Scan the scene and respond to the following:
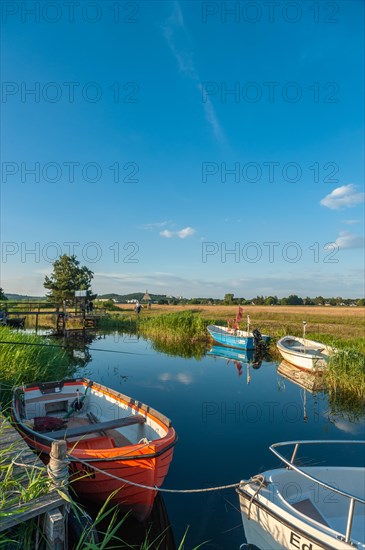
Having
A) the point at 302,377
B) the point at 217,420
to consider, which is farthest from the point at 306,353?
→ the point at 217,420

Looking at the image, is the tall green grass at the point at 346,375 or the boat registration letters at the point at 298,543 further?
the tall green grass at the point at 346,375

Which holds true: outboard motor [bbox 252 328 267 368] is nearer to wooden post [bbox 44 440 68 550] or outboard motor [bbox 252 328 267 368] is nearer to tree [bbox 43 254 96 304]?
wooden post [bbox 44 440 68 550]

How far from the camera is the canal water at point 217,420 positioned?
6.16 metres

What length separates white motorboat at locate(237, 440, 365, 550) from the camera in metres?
3.77

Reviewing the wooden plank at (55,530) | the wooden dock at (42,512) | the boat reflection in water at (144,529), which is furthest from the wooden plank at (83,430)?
the wooden plank at (55,530)

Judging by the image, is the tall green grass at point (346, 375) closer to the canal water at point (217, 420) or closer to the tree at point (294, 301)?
the canal water at point (217, 420)

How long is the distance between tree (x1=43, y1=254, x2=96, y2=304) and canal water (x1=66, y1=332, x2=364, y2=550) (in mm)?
38531

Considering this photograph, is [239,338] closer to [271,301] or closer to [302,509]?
[302,509]

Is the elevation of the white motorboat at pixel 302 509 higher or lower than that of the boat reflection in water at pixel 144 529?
higher

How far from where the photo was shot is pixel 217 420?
35.4ft

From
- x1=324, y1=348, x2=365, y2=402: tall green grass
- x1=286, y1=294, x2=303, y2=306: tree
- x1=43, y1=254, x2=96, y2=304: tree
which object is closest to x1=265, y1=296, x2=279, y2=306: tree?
x1=286, y1=294, x2=303, y2=306: tree

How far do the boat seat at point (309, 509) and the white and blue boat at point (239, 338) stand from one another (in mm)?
18868

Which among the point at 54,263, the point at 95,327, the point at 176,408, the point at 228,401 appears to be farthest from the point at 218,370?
the point at 54,263

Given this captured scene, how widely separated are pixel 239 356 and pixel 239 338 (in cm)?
160
